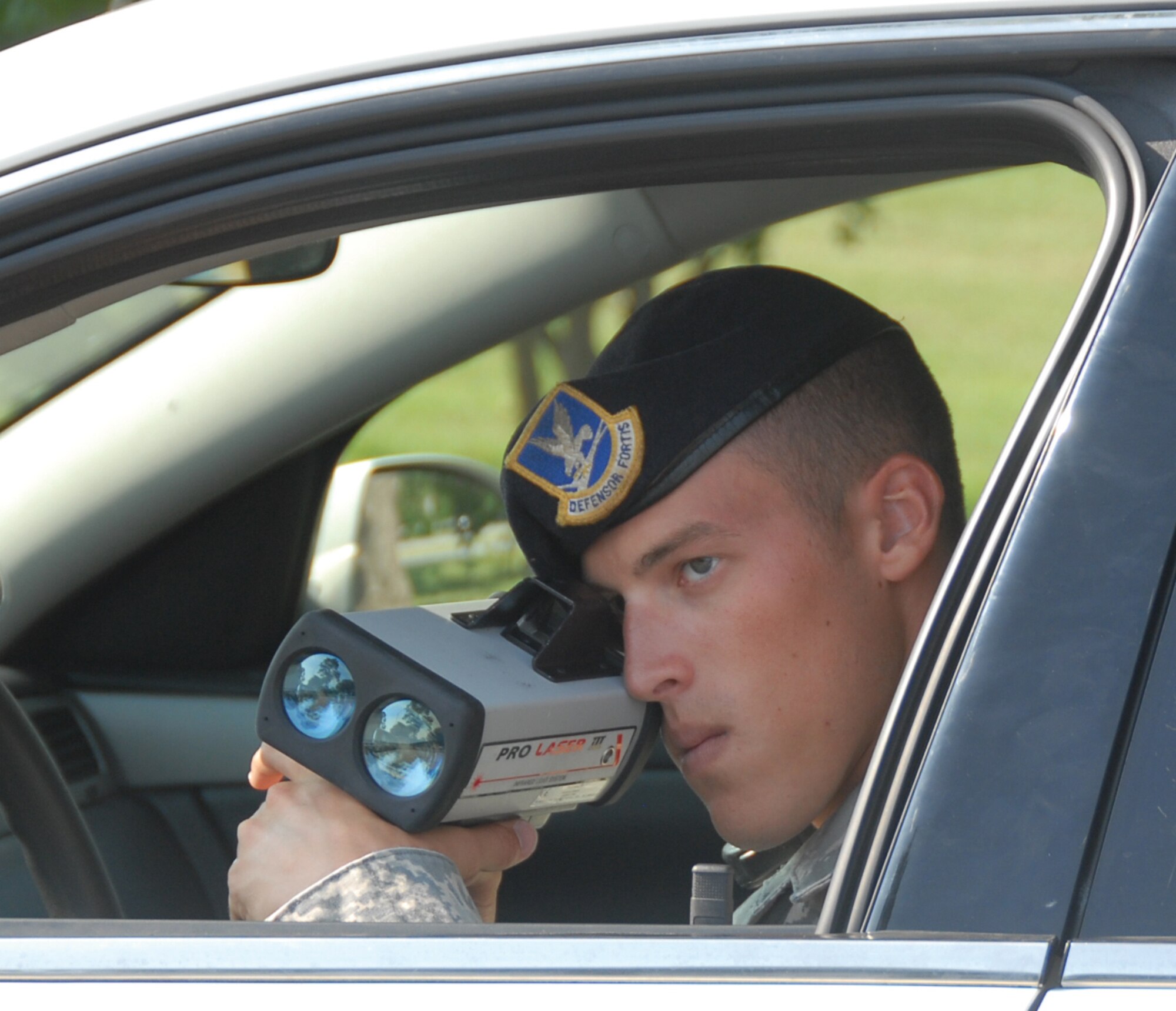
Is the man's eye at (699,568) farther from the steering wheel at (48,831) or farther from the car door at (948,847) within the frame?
the steering wheel at (48,831)

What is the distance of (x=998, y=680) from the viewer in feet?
3.14

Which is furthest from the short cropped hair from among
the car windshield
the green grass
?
the green grass

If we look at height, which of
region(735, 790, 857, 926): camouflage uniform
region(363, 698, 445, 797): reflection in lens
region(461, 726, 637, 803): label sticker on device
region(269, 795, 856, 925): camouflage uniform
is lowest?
region(735, 790, 857, 926): camouflage uniform

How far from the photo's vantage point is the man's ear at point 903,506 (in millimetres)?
1625

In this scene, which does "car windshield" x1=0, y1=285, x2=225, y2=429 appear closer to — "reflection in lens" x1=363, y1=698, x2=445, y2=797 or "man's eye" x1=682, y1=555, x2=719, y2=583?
"man's eye" x1=682, y1=555, x2=719, y2=583

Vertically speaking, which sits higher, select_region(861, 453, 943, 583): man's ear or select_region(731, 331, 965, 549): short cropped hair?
select_region(731, 331, 965, 549): short cropped hair

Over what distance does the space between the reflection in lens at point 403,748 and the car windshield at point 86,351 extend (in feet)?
3.67

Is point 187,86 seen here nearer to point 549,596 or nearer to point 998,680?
point 549,596

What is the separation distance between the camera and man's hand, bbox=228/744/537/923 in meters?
1.31

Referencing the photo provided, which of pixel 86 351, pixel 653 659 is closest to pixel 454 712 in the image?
pixel 653 659

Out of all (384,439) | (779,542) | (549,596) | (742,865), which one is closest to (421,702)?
(549,596)

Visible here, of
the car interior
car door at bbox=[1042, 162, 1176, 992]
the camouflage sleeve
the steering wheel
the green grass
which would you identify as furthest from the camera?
the green grass

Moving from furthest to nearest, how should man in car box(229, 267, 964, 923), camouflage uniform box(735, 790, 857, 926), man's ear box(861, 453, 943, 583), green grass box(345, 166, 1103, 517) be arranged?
green grass box(345, 166, 1103, 517), man's ear box(861, 453, 943, 583), man in car box(229, 267, 964, 923), camouflage uniform box(735, 790, 857, 926)

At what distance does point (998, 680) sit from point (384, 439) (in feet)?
26.7
